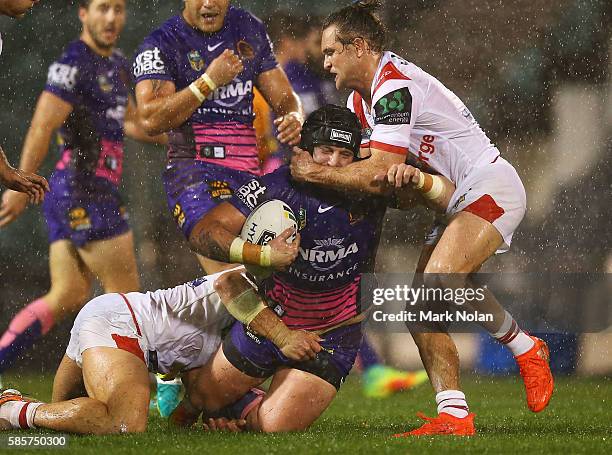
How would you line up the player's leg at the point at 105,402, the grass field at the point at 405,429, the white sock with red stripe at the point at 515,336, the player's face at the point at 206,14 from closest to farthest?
the grass field at the point at 405,429
the player's leg at the point at 105,402
the white sock with red stripe at the point at 515,336
the player's face at the point at 206,14

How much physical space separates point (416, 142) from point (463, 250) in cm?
70

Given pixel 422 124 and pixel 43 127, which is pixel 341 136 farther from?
pixel 43 127

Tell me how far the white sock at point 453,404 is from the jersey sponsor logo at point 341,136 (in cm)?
127

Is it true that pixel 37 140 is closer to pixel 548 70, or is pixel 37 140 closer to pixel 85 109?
pixel 85 109

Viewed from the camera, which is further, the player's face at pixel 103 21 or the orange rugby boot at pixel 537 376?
the player's face at pixel 103 21

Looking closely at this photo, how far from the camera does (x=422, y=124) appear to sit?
18.5 feet

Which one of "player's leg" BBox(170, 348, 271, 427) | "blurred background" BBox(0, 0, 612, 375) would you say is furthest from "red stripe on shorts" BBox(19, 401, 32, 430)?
"blurred background" BBox(0, 0, 612, 375)

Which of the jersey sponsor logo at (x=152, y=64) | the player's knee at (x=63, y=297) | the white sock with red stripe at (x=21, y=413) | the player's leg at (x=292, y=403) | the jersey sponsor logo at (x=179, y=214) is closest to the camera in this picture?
the white sock with red stripe at (x=21, y=413)

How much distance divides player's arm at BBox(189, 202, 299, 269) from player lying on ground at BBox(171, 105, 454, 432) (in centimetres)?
1

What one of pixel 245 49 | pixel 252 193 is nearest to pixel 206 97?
pixel 245 49

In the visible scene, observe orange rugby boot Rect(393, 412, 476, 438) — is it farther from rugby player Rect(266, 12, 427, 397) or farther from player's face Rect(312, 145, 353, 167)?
rugby player Rect(266, 12, 427, 397)

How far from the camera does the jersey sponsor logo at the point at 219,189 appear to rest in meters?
6.34

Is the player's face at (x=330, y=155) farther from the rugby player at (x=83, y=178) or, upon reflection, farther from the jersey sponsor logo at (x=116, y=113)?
the jersey sponsor logo at (x=116, y=113)

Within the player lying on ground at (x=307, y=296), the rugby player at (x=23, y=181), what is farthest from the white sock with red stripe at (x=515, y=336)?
the rugby player at (x=23, y=181)
